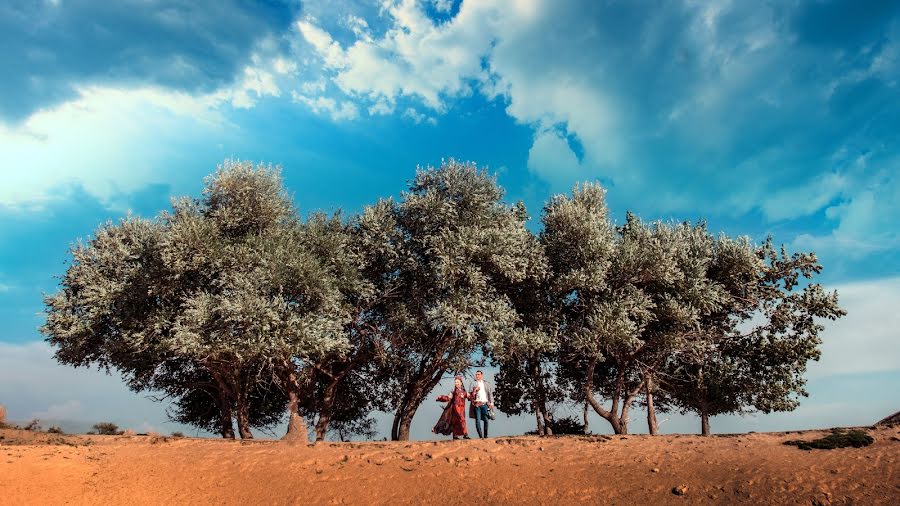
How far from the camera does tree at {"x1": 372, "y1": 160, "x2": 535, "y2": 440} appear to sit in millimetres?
26516

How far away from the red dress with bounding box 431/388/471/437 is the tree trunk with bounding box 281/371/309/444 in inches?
226

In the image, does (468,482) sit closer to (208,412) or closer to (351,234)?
(351,234)

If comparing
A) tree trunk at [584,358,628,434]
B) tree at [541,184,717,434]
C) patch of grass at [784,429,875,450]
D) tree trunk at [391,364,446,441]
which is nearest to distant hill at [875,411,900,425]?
patch of grass at [784,429,875,450]

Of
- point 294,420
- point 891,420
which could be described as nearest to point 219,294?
point 294,420

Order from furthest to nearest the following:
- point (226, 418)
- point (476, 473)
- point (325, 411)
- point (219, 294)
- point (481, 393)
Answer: point (226, 418)
point (325, 411)
point (219, 294)
point (481, 393)
point (476, 473)

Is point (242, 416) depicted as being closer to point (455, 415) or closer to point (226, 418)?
point (226, 418)

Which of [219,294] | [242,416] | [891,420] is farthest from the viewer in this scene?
[242,416]

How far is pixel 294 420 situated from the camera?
26359mm

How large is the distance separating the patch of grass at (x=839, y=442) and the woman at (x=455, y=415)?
1195 cm

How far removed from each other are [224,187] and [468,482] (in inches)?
736

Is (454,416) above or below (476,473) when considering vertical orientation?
above

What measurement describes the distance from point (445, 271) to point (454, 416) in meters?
6.13

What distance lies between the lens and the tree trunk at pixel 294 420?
25578 mm

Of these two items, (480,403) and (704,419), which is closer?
(480,403)
